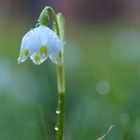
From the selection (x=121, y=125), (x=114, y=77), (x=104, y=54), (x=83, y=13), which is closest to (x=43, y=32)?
(x=121, y=125)

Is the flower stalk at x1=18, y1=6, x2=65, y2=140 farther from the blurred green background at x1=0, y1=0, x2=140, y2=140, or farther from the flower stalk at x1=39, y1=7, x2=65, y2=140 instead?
the blurred green background at x1=0, y1=0, x2=140, y2=140

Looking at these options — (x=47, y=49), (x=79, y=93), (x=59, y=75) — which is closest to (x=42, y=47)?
(x=47, y=49)

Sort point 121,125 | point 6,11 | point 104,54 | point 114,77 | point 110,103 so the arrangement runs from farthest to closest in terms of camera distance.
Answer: point 6,11 < point 104,54 < point 114,77 < point 110,103 < point 121,125

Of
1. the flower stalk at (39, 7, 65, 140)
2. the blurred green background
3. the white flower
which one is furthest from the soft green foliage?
the white flower

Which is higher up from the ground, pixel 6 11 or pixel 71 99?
pixel 6 11

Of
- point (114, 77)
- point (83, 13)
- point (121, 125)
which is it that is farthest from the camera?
point (83, 13)

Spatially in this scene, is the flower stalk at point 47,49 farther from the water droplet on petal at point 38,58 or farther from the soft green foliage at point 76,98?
the soft green foliage at point 76,98

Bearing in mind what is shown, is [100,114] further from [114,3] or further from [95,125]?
[114,3]
